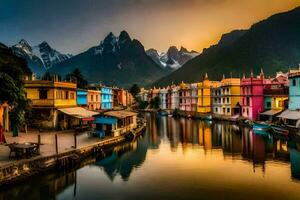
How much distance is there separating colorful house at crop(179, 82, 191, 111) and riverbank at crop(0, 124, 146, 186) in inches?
3062

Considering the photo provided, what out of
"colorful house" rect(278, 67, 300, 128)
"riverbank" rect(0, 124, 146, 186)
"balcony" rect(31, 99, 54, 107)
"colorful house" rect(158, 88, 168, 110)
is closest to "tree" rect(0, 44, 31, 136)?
"riverbank" rect(0, 124, 146, 186)

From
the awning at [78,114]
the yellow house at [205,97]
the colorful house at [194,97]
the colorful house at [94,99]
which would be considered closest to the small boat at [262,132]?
the awning at [78,114]

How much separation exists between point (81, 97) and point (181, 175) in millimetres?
43329

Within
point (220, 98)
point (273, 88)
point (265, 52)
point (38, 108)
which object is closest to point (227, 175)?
point (38, 108)

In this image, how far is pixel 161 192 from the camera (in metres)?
27.6

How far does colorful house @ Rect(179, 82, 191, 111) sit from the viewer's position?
4867 inches

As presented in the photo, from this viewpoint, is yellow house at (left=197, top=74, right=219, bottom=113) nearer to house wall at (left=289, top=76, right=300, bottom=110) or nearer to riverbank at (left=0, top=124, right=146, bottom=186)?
house wall at (left=289, top=76, right=300, bottom=110)

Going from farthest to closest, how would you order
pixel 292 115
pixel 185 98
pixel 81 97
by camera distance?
pixel 185 98
pixel 81 97
pixel 292 115

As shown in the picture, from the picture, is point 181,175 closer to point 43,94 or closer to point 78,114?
point 78,114

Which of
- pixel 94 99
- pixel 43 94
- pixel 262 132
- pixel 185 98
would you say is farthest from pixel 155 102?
pixel 43 94

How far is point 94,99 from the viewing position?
85.2m

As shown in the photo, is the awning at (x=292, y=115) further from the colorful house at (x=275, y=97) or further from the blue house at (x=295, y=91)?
the colorful house at (x=275, y=97)

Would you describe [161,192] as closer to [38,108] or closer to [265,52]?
[38,108]

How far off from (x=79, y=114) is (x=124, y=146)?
11.2 m
